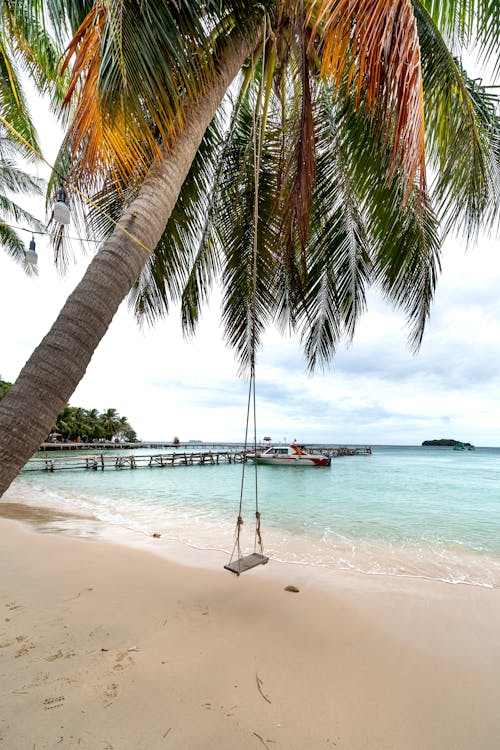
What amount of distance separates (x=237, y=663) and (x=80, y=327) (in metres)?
2.52

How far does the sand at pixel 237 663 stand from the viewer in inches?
71.5

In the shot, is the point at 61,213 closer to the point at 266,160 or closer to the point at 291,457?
the point at 266,160

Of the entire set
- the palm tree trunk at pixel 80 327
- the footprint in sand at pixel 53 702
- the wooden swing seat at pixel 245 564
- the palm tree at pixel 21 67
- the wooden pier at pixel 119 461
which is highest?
the palm tree at pixel 21 67

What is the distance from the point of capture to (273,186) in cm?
489

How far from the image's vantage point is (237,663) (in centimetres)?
241

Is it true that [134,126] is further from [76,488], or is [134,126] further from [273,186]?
[76,488]

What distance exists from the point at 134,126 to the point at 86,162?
51 cm

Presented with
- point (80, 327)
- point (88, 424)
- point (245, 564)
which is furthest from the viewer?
point (88, 424)

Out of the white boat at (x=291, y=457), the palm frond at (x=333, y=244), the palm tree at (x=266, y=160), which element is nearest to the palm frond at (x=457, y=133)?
the palm tree at (x=266, y=160)

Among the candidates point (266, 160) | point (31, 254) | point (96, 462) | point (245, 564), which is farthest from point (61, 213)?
point (96, 462)

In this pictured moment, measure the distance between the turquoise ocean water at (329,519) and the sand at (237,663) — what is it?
209 centimetres

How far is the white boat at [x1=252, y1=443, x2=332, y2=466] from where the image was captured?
30641 mm

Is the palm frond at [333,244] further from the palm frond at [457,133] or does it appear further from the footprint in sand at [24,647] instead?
the footprint in sand at [24,647]

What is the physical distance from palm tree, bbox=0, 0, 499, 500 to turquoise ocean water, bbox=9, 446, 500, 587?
13.4ft
